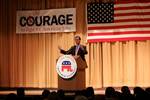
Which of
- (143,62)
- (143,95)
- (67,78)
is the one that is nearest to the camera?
(143,95)

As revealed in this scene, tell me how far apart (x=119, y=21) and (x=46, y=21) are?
2346mm

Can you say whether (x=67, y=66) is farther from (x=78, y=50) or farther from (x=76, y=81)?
(x=78, y=50)

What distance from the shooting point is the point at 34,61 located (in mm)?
12875

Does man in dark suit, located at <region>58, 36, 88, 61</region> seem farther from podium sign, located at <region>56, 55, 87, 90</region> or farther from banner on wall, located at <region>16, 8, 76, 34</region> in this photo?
banner on wall, located at <region>16, 8, 76, 34</region>

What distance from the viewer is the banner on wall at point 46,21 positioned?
1234 cm

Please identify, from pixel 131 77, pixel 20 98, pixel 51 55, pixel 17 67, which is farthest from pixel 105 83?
pixel 20 98

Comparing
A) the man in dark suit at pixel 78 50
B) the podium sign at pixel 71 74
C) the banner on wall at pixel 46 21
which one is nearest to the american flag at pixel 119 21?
the banner on wall at pixel 46 21

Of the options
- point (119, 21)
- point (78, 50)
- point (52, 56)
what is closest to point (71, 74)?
point (78, 50)

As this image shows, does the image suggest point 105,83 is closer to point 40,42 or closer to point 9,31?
point 40,42

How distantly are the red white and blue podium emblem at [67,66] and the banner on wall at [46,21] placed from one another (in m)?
3.52

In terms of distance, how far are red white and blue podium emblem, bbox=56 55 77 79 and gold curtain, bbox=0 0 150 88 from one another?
11.3ft

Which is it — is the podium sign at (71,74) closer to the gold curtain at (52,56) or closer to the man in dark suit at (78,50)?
the man in dark suit at (78,50)

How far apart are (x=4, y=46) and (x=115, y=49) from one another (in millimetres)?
3726

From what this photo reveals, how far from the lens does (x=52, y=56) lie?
1270 cm
